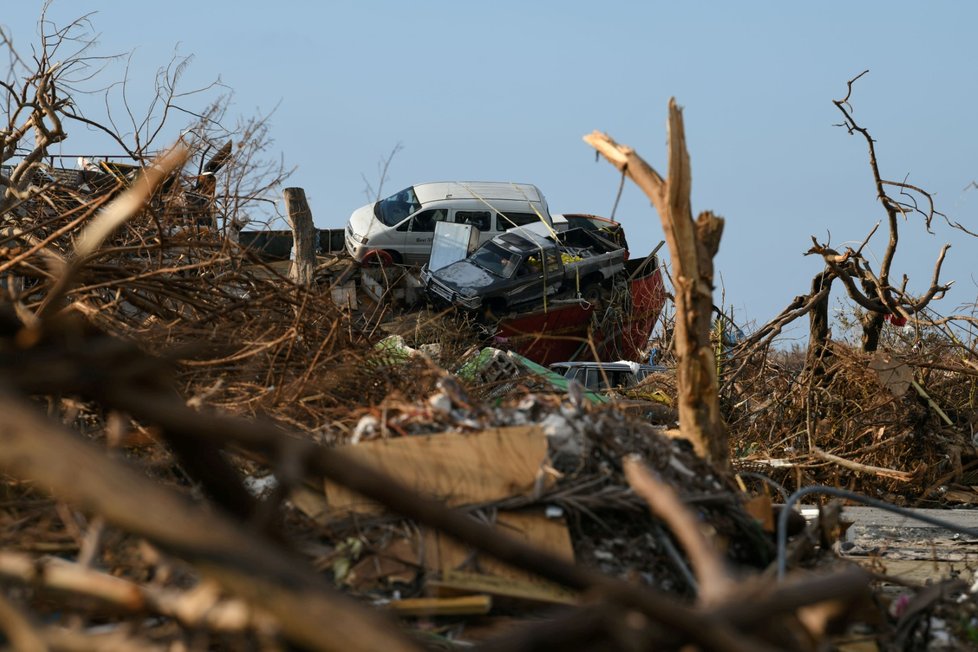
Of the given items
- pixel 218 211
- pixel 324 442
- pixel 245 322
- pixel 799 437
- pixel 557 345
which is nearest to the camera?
pixel 324 442

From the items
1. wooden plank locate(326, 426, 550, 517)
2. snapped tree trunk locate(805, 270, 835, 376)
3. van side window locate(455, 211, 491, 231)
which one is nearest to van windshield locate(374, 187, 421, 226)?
van side window locate(455, 211, 491, 231)

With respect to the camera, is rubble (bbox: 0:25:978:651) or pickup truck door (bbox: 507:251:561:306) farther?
pickup truck door (bbox: 507:251:561:306)

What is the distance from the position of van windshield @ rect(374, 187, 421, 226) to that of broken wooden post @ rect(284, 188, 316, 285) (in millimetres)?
8759

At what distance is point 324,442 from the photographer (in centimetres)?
452

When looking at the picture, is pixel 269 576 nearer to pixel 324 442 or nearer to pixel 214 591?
pixel 214 591

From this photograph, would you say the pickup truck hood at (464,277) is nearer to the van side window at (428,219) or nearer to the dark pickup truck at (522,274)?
the dark pickup truck at (522,274)

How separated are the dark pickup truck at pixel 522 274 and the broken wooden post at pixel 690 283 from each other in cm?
1336

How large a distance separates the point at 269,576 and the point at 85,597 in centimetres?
76

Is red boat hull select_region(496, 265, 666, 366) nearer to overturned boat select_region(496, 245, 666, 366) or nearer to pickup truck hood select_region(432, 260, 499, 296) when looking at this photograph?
overturned boat select_region(496, 245, 666, 366)

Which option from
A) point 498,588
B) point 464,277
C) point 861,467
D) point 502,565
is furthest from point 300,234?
point 498,588

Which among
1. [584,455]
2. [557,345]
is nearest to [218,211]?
[584,455]

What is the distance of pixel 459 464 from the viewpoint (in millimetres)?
4051

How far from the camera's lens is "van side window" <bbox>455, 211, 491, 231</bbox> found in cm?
2344

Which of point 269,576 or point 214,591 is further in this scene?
point 214,591
